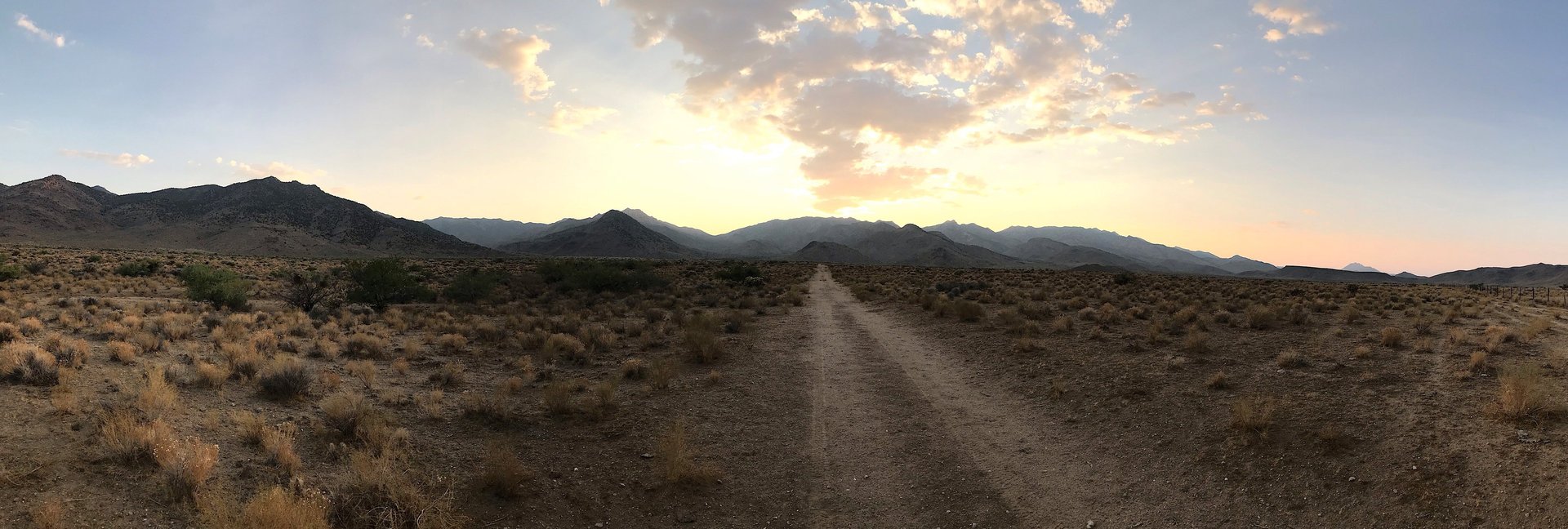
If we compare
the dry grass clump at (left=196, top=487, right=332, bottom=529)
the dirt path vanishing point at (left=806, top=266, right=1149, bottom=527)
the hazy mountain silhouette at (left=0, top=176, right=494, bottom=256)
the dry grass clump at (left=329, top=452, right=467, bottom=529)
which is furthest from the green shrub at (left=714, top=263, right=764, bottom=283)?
the hazy mountain silhouette at (left=0, top=176, right=494, bottom=256)

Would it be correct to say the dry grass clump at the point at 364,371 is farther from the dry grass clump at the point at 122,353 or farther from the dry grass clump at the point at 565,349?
the dry grass clump at the point at 565,349

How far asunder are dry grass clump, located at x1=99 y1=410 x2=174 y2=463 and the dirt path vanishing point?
7.42 metres

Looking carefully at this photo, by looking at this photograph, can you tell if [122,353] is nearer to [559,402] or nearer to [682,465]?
[559,402]

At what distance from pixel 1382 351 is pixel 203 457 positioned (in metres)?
19.4

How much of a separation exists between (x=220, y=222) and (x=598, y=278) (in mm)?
155677

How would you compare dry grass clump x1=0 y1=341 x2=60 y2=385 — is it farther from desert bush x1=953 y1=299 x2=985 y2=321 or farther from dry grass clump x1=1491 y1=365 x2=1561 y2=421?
desert bush x1=953 y1=299 x2=985 y2=321

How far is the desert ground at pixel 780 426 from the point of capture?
6250 millimetres

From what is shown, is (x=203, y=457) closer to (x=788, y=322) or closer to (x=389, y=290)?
(x=788, y=322)

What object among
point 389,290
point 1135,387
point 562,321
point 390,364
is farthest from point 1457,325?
point 389,290

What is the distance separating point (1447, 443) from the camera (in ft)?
23.4

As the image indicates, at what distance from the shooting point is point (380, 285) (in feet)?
81.1

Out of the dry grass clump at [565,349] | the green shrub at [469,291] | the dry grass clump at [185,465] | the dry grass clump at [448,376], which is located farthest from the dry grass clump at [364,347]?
the green shrub at [469,291]

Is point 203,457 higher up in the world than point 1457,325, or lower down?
lower down

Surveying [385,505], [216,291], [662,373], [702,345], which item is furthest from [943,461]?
[216,291]
